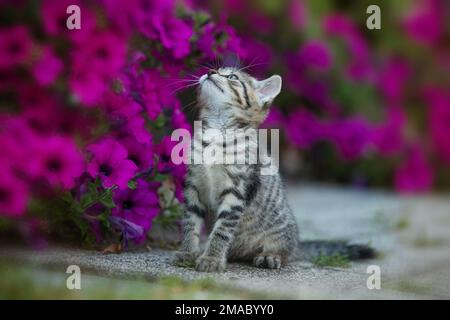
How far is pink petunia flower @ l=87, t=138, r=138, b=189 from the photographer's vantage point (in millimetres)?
2846

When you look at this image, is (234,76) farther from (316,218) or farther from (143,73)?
(316,218)

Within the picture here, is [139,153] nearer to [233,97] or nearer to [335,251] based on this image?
[233,97]

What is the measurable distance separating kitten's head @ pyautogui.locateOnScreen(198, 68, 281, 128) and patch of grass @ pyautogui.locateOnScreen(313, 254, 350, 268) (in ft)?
2.46

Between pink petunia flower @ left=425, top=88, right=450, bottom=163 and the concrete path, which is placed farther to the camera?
pink petunia flower @ left=425, top=88, right=450, bottom=163

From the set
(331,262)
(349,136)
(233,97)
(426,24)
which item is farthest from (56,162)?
(426,24)

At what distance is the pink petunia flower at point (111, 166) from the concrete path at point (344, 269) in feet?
1.11

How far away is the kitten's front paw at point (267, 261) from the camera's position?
302 cm

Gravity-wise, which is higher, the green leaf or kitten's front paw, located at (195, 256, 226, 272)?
the green leaf

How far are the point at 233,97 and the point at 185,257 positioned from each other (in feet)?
2.34

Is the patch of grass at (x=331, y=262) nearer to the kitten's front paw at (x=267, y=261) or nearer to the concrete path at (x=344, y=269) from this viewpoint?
the concrete path at (x=344, y=269)

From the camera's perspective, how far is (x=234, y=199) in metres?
2.90

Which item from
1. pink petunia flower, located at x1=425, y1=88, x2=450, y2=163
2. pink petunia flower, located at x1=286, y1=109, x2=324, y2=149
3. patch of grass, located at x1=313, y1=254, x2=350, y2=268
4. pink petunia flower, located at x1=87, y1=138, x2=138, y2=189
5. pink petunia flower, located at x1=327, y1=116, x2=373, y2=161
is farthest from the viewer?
pink petunia flower, located at x1=425, y1=88, x2=450, y2=163

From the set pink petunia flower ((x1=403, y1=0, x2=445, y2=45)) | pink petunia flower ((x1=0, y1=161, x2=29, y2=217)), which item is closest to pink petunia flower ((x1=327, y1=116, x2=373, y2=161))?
pink petunia flower ((x1=403, y1=0, x2=445, y2=45))

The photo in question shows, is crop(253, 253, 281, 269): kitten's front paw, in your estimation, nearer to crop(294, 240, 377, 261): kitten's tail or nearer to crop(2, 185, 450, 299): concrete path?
crop(2, 185, 450, 299): concrete path
